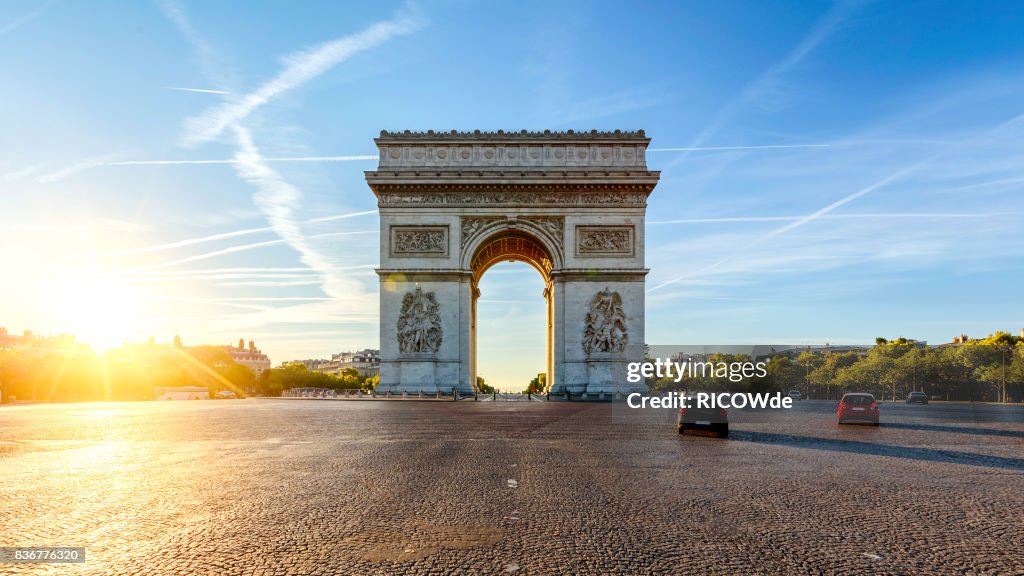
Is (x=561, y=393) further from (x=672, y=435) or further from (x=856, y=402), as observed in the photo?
(x=672, y=435)

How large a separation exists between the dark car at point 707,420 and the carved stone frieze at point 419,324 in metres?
23.4

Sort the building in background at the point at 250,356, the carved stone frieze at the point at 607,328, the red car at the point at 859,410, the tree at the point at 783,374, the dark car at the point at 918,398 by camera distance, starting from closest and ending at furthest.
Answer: the red car at the point at 859,410 < the carved stone frieze at the point at 607,328 < the dark car at the point at 918,398 < the tree at the point at 783,374 < the building in background at the point at 250,356

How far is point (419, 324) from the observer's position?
127 feet

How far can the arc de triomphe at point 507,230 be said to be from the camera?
3881cm

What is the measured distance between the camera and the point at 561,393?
128ft

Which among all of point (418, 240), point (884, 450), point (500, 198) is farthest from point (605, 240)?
point (884, 450)

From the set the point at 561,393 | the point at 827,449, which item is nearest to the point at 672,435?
the point at 827,449

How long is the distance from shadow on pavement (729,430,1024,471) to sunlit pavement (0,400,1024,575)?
4.6 inches

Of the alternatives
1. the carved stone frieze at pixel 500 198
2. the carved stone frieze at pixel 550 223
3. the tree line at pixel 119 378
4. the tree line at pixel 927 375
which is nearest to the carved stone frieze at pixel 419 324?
the carved stone frieze at pixel 500 198

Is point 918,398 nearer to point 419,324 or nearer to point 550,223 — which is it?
point 550,223

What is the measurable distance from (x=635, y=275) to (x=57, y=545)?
3495cm

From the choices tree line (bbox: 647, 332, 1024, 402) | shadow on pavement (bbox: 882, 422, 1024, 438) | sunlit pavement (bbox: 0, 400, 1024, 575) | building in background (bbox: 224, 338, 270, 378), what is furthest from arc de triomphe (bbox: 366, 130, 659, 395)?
building in background (bbox: 224, 338, 270, 378)

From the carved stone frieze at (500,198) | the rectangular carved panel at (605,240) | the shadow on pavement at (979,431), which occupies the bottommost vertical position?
the shadow on pavement at (979,431)

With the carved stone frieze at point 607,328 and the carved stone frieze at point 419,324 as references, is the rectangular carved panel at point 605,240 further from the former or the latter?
the carved stone frieze at point 419,324
